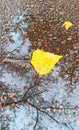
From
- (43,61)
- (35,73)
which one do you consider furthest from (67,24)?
(35,73)

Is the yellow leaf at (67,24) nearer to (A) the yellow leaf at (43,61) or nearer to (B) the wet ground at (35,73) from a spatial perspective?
(B) the wet ground at (35,73)

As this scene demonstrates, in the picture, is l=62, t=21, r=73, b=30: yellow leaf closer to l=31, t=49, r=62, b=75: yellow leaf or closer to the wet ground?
the wet ground

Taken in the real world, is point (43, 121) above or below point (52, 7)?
below

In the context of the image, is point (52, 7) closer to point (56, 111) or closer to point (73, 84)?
point (73, 84)

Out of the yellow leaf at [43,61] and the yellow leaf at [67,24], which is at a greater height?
the yellow leaf at [67,24]

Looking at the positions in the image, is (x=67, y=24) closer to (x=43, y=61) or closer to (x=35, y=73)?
(x=43, y=61)

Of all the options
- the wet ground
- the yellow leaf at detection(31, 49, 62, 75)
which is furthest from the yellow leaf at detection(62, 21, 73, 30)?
the yellow leaf at detection(31, 49, 62, 75)

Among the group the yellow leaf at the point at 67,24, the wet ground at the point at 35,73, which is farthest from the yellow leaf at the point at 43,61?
the yellow leaf at the point at 67,24

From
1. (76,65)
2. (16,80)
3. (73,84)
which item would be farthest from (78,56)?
(16,80)
